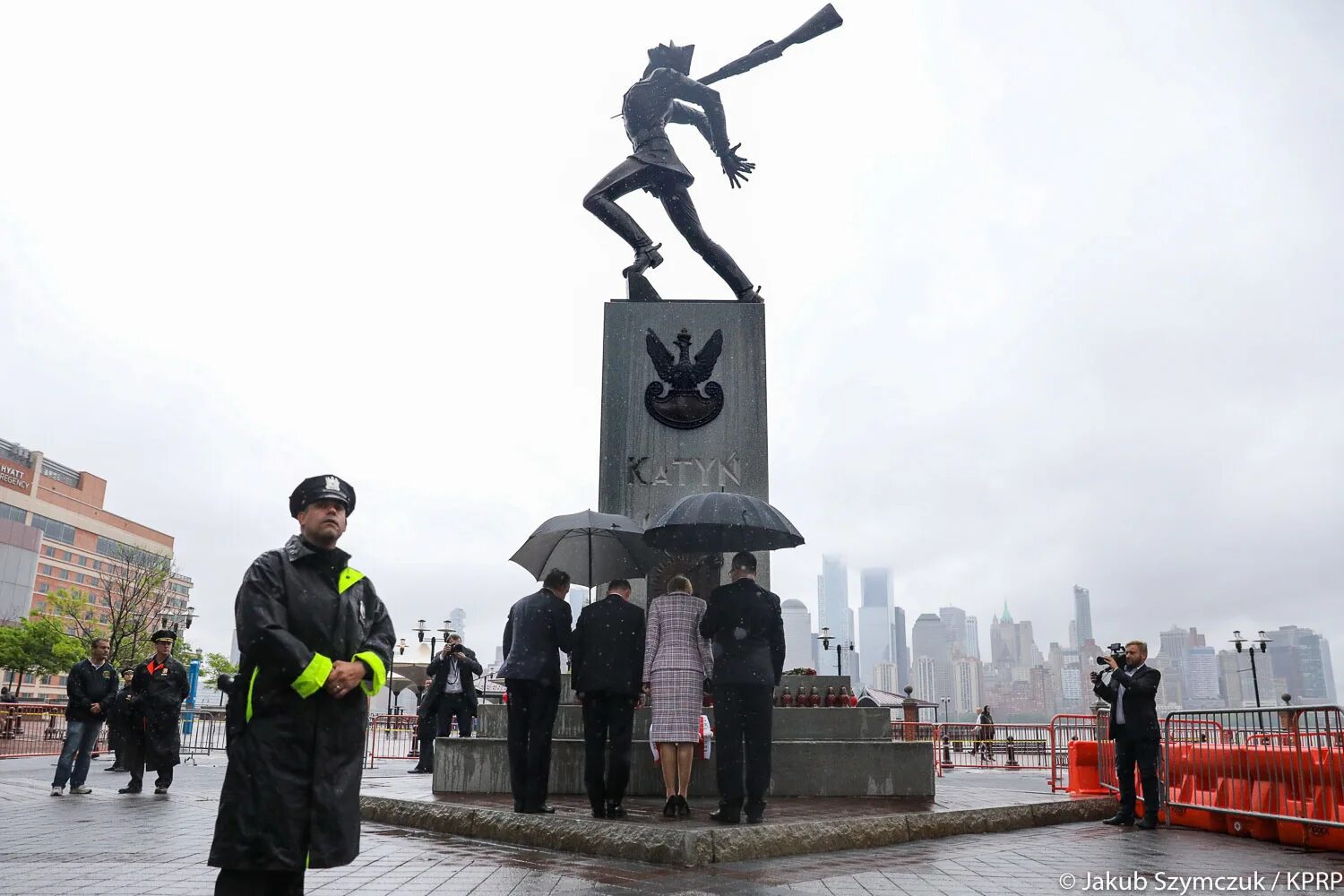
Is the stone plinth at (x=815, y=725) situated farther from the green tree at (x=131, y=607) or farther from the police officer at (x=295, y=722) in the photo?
the green tree at (x=131, y=607)

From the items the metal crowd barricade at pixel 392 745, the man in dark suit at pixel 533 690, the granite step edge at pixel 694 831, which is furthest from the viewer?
the metal crowd barricade at pixel 392 745

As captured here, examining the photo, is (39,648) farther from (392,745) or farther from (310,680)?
(310,680)

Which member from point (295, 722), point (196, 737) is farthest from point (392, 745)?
point (295, 722)

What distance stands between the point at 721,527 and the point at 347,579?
4.28m

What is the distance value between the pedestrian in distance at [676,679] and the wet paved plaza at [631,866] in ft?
3.52

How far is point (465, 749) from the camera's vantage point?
28.1ft

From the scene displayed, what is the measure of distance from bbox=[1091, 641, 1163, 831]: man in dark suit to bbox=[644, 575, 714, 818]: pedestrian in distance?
401 cm

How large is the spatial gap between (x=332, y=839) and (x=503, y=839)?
12.0 ft

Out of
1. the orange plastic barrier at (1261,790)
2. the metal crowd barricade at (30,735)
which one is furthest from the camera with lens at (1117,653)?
the metal crowd barricade at (30,735)

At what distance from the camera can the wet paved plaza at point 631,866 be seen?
5043mm

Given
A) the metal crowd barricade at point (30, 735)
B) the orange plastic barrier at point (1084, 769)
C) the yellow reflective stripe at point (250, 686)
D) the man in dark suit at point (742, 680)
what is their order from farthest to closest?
the metal crowd barricade at point (30, 735) < the orange plastic barrier at point (1084, 769) < the man in dark suit at point (742, 680) < the yellow reflective stripe at point (250, 686)

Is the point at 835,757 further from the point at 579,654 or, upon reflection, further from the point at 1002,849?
the point at 579,654

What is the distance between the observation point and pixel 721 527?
7605 millimetres

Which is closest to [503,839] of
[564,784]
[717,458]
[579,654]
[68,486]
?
[579,654]
